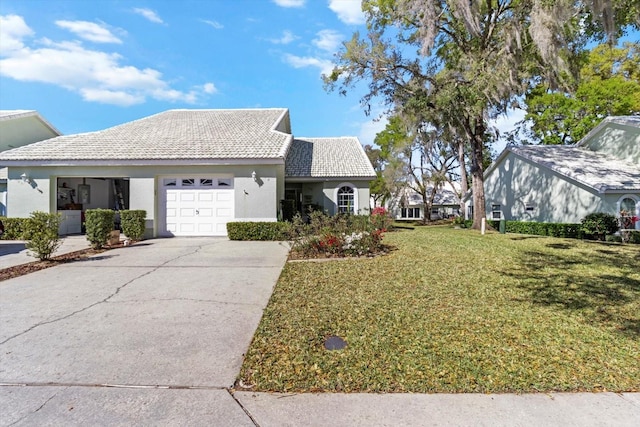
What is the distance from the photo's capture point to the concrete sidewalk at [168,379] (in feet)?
8.09

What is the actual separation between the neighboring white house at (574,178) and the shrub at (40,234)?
20603 millimetres

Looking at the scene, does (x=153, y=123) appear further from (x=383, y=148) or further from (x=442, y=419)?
(x=383, y=148)

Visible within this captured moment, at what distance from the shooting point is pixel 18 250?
986 cm

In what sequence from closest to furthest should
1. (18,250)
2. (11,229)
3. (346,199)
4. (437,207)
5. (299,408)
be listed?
(299,408), (18,250), (11,229), (346,199), (437,207)

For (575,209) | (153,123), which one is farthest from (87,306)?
(575,209)

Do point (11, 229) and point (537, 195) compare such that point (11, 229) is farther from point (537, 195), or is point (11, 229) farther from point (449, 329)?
point (537, 195)

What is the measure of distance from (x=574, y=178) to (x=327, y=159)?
41.7ft

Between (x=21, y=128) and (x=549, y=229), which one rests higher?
(x=21, y=128)

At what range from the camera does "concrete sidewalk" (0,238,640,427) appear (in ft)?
8.09

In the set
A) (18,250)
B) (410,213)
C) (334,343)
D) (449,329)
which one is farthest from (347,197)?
(410,213)

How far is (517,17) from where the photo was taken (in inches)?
540

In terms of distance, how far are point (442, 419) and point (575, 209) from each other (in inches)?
723

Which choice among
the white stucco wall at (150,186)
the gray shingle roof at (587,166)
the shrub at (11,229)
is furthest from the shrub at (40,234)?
the gray shingle roof at (587,166)

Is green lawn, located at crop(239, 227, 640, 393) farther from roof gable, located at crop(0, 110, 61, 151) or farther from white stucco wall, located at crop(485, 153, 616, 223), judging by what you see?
roof gable, located at crop(0, 110, 61, 151)
